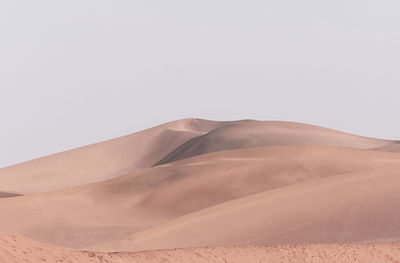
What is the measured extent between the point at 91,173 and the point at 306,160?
3537 cm

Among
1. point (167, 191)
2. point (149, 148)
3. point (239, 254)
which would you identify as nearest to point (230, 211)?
point (239, 254)

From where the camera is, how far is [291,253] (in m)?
16.6

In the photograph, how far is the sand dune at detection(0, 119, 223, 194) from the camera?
186 ft

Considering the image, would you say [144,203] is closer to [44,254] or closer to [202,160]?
[202,160]

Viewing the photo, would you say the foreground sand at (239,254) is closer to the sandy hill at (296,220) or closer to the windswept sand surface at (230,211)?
the windswept sand surface at (230,211)

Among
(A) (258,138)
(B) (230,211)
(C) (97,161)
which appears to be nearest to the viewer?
(B) (230,211)

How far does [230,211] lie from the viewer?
20984 millimetres

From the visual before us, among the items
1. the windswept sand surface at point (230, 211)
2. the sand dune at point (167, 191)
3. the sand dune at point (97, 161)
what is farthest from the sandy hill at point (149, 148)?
the sand dune at point (167, 191)

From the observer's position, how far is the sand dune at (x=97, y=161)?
56.6m

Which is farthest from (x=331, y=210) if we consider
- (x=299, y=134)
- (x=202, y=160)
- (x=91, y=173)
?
(x=91, y=173)

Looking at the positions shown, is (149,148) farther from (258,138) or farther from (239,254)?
(239,254)

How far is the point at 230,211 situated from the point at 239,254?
4.76m

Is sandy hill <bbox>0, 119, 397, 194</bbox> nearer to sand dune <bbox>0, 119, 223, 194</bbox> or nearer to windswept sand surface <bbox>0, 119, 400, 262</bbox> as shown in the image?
sand dune <bbox>0, 119, 223, 194</bbox>

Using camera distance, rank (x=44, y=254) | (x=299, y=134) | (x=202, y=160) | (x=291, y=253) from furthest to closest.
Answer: (x=299, y=134) < (x=202, y=160) < (x=291, y=253) < (x=44, y=254)
